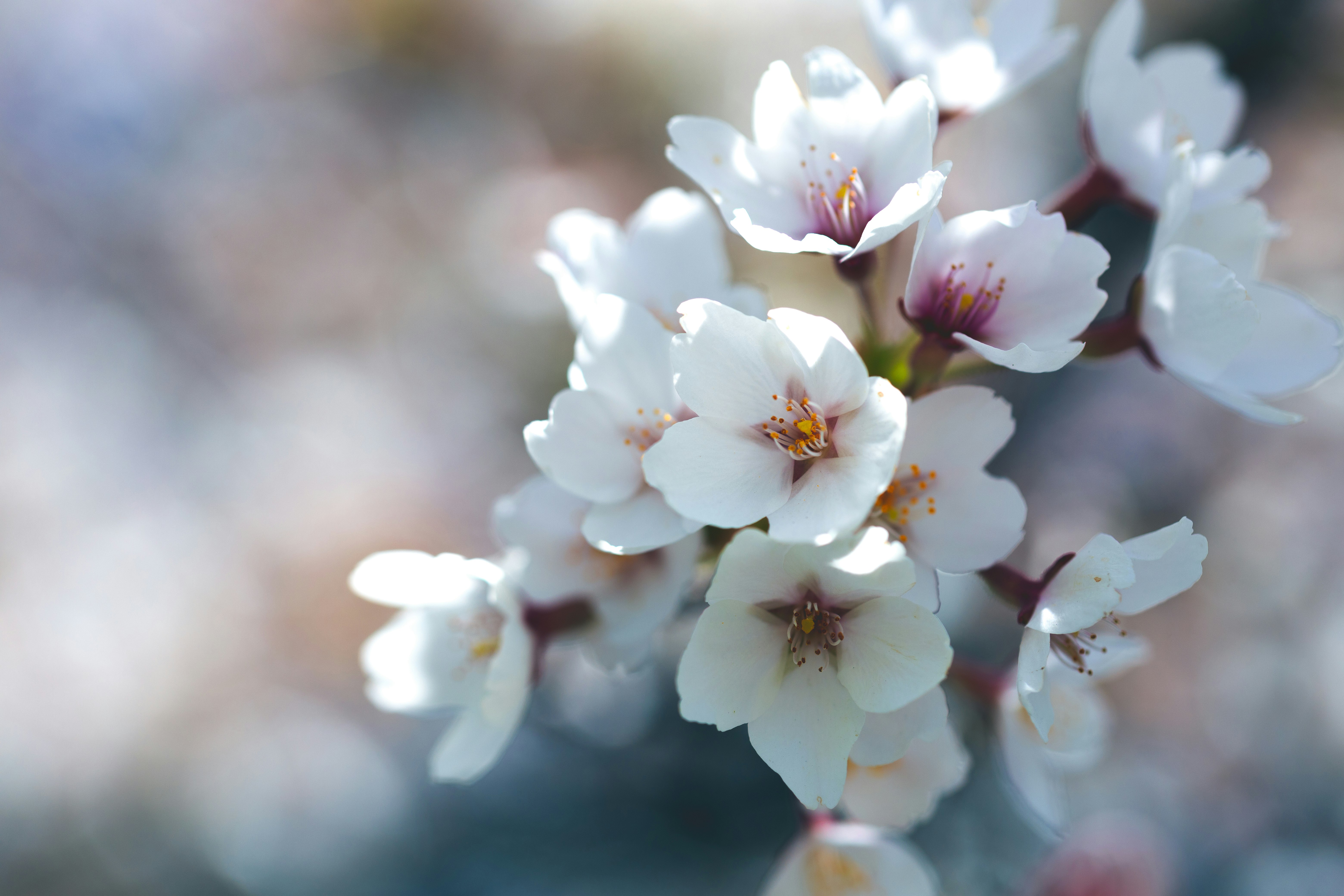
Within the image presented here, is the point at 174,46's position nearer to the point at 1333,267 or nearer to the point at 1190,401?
the point at 1190,401

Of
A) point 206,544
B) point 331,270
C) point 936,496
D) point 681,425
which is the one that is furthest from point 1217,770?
point 331,270

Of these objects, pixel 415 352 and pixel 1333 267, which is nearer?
pixel 1333 267

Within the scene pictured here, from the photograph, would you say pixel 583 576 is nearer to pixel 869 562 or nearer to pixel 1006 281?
pixel 869 562

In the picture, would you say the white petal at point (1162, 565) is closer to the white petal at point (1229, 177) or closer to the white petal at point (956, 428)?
the white petal at point (956, 428)

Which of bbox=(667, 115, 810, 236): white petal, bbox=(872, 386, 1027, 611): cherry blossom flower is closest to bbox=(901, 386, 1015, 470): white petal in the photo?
bbox=(872, 386, 1027, 611): cherry blossom flower

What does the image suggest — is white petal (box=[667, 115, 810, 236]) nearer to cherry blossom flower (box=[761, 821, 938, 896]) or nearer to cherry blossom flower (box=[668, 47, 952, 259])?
cherry blossom flower (box=[668, 47, 952, 259])

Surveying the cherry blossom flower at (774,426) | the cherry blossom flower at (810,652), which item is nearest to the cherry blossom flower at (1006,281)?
the cherry blossom flower at (774,426)
